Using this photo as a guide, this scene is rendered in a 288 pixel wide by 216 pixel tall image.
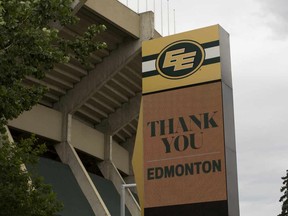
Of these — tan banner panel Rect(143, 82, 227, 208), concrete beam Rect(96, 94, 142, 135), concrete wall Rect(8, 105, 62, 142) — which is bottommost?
tan banner panel Rect(143, 82, 227, 208)

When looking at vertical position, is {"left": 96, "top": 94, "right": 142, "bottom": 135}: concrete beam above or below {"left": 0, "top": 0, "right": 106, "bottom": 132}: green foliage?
above

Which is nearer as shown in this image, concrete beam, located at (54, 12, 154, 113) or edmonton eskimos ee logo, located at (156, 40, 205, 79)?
edmonton eskimos ee logo, located at (156, 40, 205, 79)

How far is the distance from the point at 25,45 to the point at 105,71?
21.8m

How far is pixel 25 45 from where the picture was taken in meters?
13.3

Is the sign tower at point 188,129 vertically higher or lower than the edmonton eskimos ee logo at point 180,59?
lower

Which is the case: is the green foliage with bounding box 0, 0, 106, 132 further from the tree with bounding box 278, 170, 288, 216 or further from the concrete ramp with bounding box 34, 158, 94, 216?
the tree with bounding box 278, 170, 288, 216

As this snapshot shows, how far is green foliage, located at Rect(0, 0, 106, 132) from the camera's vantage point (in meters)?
12.9

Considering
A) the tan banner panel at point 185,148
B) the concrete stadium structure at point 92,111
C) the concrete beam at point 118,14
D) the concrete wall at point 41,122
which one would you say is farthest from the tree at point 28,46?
the concrete wall at point 41,122

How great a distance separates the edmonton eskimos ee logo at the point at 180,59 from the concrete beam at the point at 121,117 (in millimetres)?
17862

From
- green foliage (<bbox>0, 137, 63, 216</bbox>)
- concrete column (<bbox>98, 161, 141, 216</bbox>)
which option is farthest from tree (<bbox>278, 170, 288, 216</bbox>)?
green foliage (<bbox>0, 137, 63, 216</bbox>)

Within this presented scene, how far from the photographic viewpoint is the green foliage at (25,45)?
42.4 feet

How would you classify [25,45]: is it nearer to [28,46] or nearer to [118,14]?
[28,46]

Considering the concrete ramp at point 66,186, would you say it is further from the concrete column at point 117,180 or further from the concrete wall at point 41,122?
the concrete column at point 117,180

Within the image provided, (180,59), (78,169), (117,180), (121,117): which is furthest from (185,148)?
(121,117)
